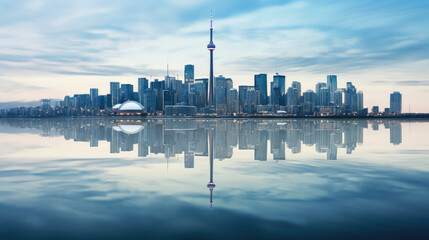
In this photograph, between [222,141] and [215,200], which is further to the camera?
[222,141]

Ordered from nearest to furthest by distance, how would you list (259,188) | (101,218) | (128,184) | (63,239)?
1. (63,239)
2. (101,218)
3. (259,188)
4. (128,184)

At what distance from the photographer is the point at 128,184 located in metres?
22.5

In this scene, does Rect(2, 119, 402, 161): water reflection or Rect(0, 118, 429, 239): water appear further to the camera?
Rect(2, 119, 402, 161): water reflection

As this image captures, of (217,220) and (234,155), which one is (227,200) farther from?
(234,155)

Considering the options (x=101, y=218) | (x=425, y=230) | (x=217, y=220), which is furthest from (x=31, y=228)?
(x=425, y=230)

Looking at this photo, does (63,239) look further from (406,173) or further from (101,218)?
(406,173)

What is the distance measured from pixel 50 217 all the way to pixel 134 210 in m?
3.75

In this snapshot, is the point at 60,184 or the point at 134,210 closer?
the point at 134,210

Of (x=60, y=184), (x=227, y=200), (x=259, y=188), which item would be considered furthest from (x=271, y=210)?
(x=60, y=184)

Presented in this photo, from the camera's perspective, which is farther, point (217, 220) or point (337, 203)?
point (337, 203)

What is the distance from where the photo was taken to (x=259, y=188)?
21.0m

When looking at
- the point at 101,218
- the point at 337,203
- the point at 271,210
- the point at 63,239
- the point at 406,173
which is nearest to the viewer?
the point at 63,239

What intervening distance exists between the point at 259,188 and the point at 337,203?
5127 millimetres

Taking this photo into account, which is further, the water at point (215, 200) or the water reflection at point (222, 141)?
the water reflection at point (222, 141)
